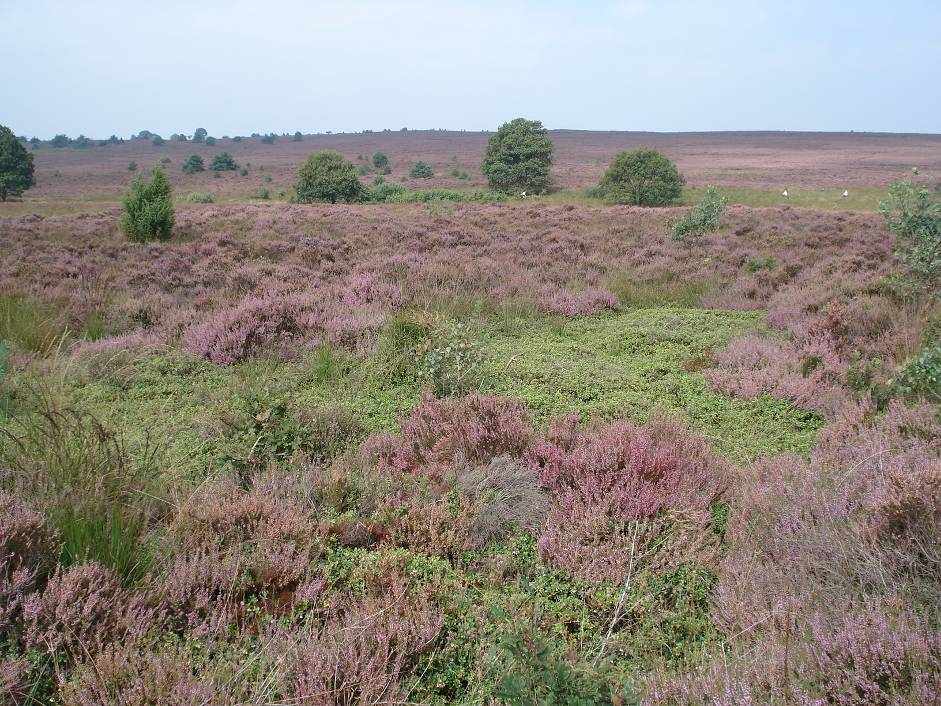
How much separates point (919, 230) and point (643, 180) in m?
28.2

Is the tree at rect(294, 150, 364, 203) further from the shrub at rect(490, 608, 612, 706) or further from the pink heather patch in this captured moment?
the shrub at rect(490, 608, 612, 706)

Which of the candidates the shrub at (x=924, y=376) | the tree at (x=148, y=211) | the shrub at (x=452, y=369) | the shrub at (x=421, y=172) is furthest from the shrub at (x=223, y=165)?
the shrub at (x=924, y=376)

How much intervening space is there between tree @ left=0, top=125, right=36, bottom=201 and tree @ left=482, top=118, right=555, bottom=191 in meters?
34.1

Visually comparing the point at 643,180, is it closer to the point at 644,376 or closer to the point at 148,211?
the point at 148,211

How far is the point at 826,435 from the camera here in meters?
4.29

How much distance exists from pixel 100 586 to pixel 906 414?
4952 mm

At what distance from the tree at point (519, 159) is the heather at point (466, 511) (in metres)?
39.6

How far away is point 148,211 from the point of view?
50.0ft

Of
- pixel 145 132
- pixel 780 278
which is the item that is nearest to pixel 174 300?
pixel 780 278

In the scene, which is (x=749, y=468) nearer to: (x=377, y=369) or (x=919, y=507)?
(x=919, y=507)

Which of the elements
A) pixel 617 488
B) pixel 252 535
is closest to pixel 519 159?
pixel 617 488

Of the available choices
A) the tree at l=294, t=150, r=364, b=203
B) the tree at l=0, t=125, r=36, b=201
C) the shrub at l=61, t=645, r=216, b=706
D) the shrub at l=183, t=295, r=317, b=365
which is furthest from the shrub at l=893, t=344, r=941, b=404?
the tree at l=0, t=125, r=36, b=201

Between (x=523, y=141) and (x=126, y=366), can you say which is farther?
(x=523, y=141)

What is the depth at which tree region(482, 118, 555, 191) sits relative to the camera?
45.3 meters
